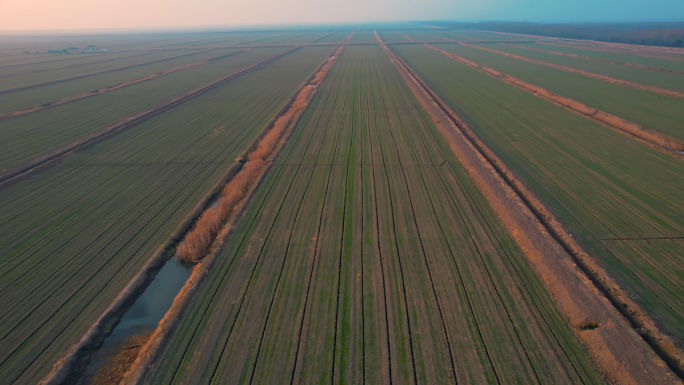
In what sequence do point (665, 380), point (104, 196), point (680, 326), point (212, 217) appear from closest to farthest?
point (665, 380) → point (680, 326) → point (212, 217) → point (104, 196)

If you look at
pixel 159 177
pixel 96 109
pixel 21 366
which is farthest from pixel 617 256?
pixel 96 109

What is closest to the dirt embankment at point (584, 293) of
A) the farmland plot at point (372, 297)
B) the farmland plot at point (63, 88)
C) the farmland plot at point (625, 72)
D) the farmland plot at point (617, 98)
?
the farmland plot at point (372, 297)

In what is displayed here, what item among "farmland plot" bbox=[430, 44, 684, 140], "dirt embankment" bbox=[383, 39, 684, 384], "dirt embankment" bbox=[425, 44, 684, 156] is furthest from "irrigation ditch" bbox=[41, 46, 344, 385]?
"farmland plot" bbox=[430, 44, 684, 140]

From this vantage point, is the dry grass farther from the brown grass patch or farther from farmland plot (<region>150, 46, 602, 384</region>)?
the brown grass patch

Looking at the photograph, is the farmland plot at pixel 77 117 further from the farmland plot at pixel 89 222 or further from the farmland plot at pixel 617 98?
the farmland plot at pixel 617 98

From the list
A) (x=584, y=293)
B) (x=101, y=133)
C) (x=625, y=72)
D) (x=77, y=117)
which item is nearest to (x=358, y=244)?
(x=584, y=293)

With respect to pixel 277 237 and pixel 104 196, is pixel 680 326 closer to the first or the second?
pixel 277 237

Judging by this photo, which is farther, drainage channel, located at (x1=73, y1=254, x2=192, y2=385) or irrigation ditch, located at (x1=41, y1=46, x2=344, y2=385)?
drainage channel, located at (x1=73, y1=254, x2=192, y2=385)
